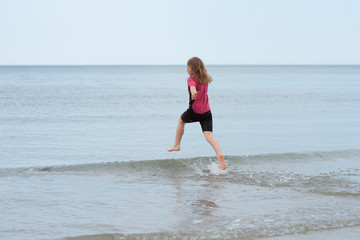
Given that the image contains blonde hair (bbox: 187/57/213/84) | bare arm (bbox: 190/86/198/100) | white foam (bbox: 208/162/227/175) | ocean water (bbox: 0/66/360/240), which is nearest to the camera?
ocean water (bbox: 0/66/360/240)

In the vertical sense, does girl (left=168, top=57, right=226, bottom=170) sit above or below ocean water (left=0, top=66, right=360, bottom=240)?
above

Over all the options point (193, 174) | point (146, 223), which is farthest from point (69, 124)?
point (146, 223)

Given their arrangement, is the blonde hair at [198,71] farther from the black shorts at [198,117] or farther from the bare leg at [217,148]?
the bare leg at [217,148]

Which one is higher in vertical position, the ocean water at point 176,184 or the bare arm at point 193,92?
the bare arm at point 193,92

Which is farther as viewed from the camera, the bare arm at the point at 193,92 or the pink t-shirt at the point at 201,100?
the pink t-shirt at the point at 201,100

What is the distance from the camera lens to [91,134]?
43.6 ft

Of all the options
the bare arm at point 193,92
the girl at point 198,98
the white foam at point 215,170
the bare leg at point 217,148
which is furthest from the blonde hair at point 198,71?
the white foam at point 215,170

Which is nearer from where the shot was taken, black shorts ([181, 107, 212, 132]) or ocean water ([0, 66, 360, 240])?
ocean water ([0, 66, 360, 240])

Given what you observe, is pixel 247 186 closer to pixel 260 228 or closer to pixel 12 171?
pixel 260 228

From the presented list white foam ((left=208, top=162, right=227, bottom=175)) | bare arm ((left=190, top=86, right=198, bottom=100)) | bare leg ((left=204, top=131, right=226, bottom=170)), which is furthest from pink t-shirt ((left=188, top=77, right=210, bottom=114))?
white foam ((left=208, top=162, right=227, bottom=175))

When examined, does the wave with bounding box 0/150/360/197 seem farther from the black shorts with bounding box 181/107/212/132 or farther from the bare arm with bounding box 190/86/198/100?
the bare arm with bounding box 190/86/198/100

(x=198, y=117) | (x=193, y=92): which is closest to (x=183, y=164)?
(x=198, y=117)

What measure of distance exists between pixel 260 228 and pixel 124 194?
7.43ft

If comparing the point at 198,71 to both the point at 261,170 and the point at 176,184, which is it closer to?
the point at 176,184
